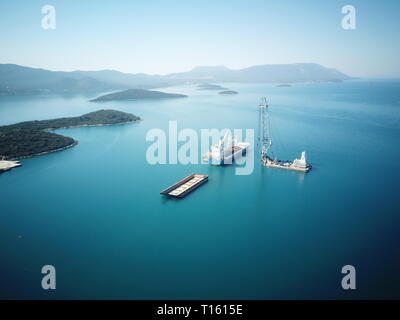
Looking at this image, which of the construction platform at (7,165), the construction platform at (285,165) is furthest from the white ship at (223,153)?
the construction platform at (7,165)

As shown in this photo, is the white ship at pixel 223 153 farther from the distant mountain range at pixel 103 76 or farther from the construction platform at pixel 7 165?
the distant mountain range at pixel 103 76

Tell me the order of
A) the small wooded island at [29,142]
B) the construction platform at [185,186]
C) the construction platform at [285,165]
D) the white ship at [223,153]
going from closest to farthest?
the construction platform at [185,186]
the construction platform at [285,165]
the white ship at [223,153]
the small wooded island at [29,142]

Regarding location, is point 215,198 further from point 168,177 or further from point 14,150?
point 14,150

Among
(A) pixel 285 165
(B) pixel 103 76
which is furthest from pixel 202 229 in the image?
(B) pixel 103 76

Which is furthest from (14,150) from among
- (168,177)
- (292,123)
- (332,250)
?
(292,123)

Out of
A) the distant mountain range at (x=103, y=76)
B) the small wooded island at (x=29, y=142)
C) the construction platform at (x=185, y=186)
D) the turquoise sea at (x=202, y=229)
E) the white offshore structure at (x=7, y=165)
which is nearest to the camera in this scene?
the turquoise sea at (x=202, y=229)

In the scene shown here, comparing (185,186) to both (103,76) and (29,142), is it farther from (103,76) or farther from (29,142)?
(103,76)
